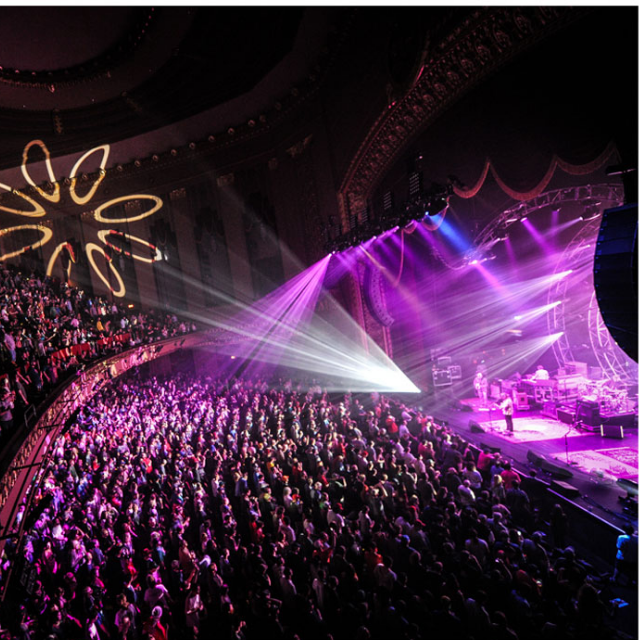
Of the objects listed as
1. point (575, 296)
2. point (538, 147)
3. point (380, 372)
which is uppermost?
point (538, 147)

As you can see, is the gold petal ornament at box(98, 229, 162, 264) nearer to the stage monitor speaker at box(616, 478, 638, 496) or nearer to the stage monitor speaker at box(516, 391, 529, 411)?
the stage monitor speaker at box(516, 391, 529, 411)

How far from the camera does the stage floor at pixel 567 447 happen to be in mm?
7848

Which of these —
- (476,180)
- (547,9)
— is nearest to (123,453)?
(476,180)

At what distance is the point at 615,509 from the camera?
728 cm

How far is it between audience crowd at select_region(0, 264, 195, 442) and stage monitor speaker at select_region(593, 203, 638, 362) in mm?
7405

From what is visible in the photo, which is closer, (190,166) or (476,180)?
(476,180)

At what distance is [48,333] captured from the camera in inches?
429

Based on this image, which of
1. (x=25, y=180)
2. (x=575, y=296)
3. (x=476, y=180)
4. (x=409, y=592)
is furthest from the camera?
(x=25, y=180)

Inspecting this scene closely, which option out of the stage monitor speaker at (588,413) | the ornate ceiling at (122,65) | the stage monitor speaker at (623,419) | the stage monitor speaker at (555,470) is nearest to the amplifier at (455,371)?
the stage monitor speaker at (588,413)

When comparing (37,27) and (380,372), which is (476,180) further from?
(37,27)

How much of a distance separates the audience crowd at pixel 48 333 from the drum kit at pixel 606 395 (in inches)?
486

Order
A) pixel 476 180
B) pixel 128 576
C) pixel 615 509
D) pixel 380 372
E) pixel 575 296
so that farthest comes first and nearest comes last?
pixel 575 296 → pixel 380 372 → pixel 476 180 → pixel 615 509 → pixel 128 576

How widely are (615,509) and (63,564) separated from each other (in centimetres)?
801

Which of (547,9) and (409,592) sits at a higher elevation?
(547,9)
